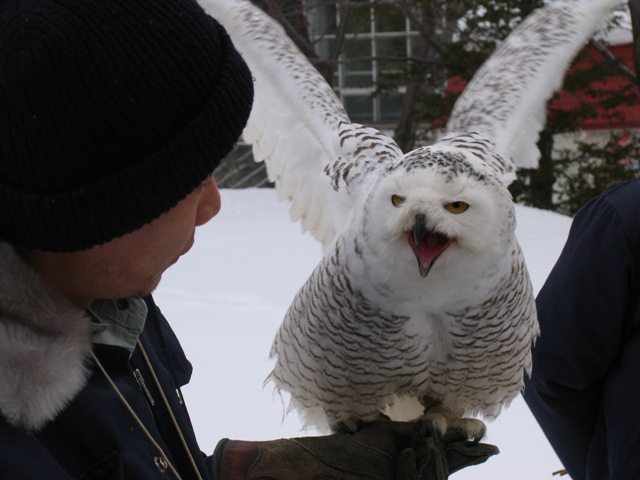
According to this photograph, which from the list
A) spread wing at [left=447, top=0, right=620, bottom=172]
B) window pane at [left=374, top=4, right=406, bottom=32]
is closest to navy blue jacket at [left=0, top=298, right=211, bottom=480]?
spread wing at [left=447, top=0, right=620, bottom=172]

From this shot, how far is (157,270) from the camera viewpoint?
1.15 meters

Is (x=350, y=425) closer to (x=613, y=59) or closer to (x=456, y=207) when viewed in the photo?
(x=456, y=207)

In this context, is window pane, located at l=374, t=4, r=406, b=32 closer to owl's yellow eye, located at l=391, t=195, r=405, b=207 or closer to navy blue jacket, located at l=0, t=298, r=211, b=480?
owl's yellow eye, located at l=391, t=195, r=405, b=207

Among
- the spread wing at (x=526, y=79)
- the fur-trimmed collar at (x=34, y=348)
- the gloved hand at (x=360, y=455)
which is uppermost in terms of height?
the fur-trimmed collar at (x=34, y=348)

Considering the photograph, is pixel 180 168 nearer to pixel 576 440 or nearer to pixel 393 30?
pixel 576 440

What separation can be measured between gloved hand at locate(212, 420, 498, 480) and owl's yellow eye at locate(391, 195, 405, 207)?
2.11ft

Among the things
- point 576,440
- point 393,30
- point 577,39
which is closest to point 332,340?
point 576,440

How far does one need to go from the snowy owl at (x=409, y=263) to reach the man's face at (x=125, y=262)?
30.2 inches

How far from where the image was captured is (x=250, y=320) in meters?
4.11

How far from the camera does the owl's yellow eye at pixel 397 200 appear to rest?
72.5 inches

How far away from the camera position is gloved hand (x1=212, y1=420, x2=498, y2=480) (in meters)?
1.67

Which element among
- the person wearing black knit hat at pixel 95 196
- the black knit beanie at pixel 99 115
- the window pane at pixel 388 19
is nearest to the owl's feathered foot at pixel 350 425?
the person wearing black knit hat at pixel 95 196

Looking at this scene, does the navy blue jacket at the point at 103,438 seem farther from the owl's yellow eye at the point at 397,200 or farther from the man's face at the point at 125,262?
the owl's yellow eye at the point at 397,200

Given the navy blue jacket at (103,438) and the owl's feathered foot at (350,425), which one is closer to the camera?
the navy blue jacket at (103,438)
